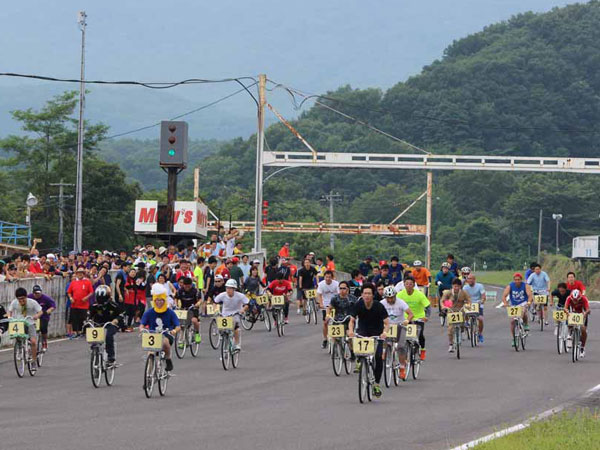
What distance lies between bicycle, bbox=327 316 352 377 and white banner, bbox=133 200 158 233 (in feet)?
81.5

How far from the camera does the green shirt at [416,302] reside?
912 inches

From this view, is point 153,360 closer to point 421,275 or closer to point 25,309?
point 25,309

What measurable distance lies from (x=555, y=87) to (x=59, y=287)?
130m

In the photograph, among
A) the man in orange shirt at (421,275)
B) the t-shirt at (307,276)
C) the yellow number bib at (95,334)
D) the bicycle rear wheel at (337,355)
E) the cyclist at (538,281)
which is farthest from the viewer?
the man in orange shirt at (421,275)

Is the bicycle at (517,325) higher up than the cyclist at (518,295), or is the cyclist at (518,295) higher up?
the cyclist at (518,295)

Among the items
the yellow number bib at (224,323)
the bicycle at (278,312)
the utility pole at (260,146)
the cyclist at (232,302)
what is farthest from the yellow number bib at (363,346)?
the utility pole at (260,146)

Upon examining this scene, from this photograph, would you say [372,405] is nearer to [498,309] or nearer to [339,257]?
[498,309]

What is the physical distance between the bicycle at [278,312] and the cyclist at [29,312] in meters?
9.22

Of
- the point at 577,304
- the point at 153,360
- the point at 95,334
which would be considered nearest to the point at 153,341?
the point at 153,360

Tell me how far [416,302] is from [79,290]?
360 inches

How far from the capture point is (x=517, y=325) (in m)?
28.8

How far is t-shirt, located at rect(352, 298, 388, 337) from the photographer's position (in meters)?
19.3

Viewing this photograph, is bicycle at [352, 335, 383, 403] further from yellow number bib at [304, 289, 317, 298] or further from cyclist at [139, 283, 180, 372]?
yellow number bib at [304, 289, 317, 298]

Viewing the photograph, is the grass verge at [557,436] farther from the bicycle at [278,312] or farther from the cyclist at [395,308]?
the bicycle at [278,312]
